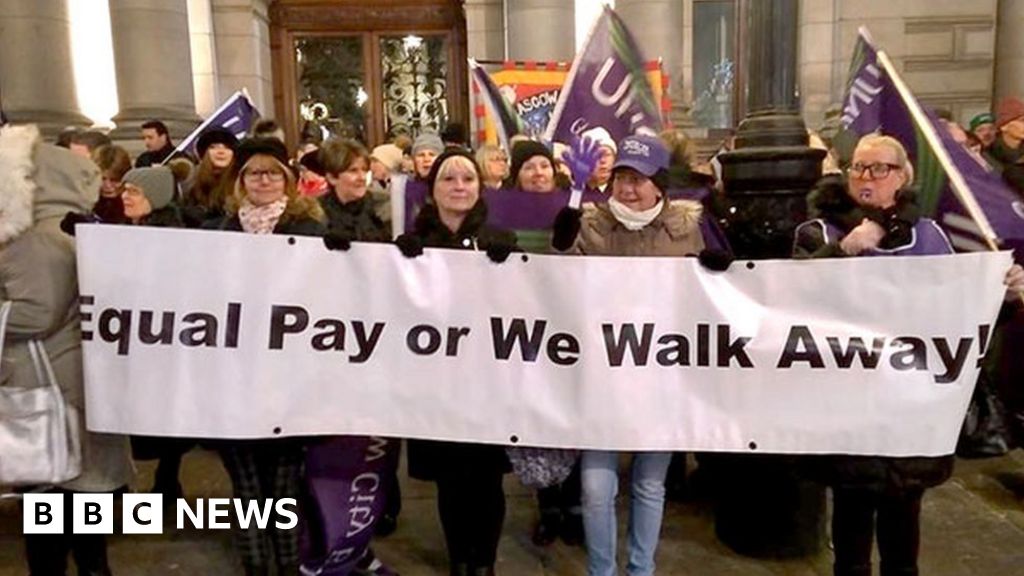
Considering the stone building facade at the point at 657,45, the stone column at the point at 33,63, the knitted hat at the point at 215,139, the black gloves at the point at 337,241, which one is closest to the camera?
the black gloves at the point at 337,241

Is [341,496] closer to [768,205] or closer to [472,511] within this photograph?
[472,511]

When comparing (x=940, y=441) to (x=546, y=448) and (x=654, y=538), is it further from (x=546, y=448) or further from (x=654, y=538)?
(x=546, y=448)

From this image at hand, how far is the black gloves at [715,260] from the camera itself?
314 centimetres

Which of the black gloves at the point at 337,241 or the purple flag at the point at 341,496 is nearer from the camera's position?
the black gloves at the point at 337,241

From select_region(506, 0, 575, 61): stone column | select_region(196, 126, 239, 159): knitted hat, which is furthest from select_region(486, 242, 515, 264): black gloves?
select_region(506, 0, 575, 61): stone column

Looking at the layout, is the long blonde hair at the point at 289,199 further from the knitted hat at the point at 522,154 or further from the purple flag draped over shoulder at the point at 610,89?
the purple flag draped over shoulder at the point at 610,89

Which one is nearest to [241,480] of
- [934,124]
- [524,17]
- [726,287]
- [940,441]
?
[726,287]

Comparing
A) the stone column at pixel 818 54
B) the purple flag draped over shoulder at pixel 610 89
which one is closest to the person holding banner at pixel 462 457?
the purple flag draped over shoulder at pixel 610 89

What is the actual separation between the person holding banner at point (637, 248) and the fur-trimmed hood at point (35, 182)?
6.30ft

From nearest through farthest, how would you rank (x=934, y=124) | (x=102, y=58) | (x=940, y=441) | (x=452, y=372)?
(x=940, y=441)
(x=452, y=372)
(x=934, y=124)
(x=102, y=58)

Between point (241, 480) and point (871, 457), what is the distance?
2.28 meters

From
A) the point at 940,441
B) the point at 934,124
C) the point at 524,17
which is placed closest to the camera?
the point at 940,441

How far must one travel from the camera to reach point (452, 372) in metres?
3.27

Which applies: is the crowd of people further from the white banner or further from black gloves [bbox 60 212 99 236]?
the white banner
